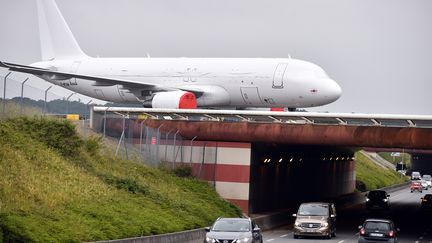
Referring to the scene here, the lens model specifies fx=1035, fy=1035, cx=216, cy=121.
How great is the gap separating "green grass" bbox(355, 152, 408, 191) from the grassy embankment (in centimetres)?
5814

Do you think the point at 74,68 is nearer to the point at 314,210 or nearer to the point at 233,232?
the point at 314,210

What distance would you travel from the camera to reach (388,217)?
67750mm

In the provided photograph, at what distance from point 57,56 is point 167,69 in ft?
39.7

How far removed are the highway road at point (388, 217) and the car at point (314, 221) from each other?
343mm

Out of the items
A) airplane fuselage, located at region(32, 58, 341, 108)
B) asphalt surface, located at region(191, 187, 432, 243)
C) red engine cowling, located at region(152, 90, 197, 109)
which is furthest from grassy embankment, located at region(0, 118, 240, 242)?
airplane fuselage, located at region(32, 58, 341, 108)

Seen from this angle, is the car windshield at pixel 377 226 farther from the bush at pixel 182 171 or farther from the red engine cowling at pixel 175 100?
the red engine cowling at pixel 175 100

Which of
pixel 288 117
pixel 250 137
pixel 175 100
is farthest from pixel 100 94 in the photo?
pixel 288 117

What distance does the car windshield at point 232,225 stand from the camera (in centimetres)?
3366

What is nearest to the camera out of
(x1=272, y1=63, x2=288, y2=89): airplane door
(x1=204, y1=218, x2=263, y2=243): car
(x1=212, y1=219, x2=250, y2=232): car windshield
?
(x1=204, y1=218, x2=263, y2=243): car

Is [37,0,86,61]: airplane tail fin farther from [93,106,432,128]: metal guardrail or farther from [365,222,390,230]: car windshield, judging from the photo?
[365,222,390,230]: car windshield

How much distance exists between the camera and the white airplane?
61031 mm

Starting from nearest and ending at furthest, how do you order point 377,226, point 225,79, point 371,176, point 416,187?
point 377,226, point 225,79, point 371,176, point 416,187

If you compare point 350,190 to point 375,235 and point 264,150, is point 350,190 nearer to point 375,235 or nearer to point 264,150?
point 264,150

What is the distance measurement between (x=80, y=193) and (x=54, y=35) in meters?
40.0
